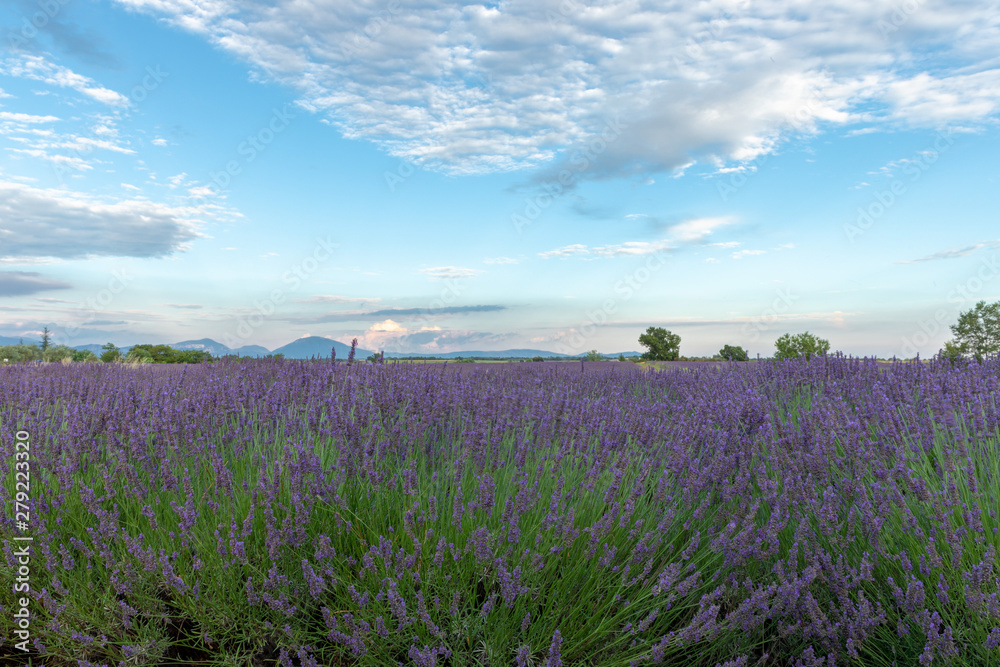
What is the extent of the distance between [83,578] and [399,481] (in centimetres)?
134

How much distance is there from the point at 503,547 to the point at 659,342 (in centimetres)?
2635

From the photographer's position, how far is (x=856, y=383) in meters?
5.39

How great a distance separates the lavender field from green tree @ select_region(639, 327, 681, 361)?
2384 centimetres

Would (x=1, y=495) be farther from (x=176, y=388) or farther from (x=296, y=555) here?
(x=176, y=388)

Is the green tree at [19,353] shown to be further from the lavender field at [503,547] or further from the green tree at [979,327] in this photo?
the green tree at [979,327]

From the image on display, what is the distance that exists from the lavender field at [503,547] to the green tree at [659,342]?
78.2ft

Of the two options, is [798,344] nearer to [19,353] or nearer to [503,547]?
[503,547]

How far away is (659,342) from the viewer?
27406mm

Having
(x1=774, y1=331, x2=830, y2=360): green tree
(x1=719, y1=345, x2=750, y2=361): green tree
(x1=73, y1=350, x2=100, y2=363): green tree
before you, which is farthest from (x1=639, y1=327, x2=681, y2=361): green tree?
(x1=73, y1=350, x2=100, y2=363): green tree

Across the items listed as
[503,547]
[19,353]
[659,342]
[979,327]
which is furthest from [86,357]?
[979,327]

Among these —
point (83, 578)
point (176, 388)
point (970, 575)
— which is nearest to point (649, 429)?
point (970, 575)

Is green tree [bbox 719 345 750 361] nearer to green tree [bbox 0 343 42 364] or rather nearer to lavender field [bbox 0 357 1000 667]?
lavender field [bbox 0 357 1000 667]

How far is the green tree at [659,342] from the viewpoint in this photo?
26800 millimetres

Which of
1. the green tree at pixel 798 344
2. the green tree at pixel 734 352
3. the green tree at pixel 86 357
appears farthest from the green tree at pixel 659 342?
the green tree at pixel 86 357
